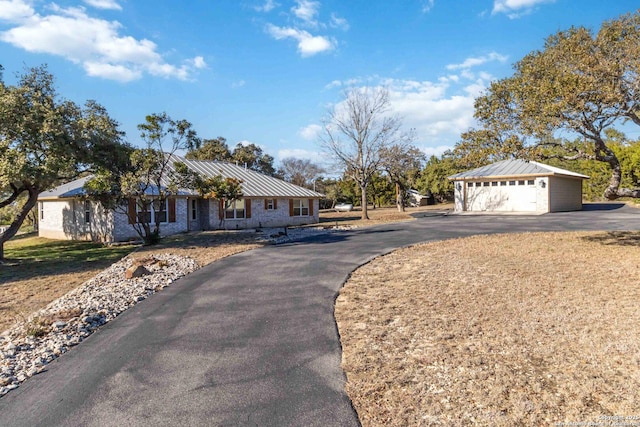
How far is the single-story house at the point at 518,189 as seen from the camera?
28.3 m

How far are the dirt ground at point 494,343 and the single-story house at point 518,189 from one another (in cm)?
2070

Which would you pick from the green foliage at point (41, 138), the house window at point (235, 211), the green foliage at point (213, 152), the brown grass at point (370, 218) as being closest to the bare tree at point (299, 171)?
the green foliage at point (213, 152)

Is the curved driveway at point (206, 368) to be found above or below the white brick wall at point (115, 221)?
below

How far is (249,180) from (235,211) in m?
3.54

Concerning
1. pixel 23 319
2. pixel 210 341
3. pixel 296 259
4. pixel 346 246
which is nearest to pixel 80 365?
pixel 210 341

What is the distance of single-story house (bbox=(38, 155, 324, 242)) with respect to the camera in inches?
767

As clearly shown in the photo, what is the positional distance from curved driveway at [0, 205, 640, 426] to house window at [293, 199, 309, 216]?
19.3 meters

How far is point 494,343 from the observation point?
5051 millimetres

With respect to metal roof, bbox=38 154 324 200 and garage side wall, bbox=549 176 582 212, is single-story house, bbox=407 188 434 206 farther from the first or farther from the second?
metal roof, bbox=38 154 324 200

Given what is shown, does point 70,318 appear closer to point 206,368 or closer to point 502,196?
point 206,368

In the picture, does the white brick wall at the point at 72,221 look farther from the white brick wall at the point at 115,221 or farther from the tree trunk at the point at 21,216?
the tree trunk at the point at 21,216

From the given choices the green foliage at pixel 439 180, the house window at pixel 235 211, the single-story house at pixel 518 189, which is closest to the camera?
the house window at pixel 235 211

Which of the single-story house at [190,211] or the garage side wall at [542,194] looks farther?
the garage side wall at [542,194]

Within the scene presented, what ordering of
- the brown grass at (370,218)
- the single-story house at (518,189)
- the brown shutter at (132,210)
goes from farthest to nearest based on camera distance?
the single-story house at (518,189), the brown grass at (370,218), the brown shutter at (132,210)
